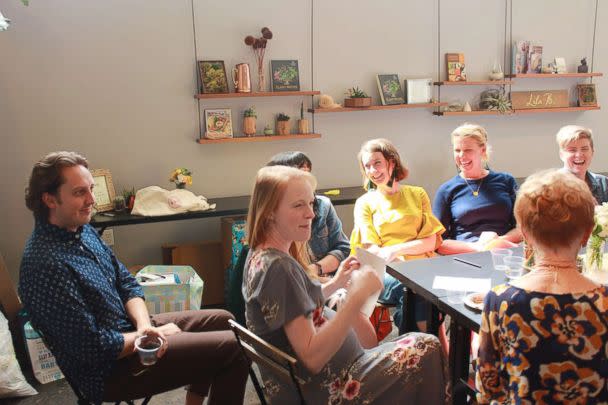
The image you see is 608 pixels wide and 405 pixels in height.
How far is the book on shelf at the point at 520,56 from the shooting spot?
475 cm

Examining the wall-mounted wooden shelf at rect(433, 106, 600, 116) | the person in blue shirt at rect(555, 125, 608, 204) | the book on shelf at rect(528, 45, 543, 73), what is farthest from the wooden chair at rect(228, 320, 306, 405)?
the book on shelf at rect(528, 45, 543, 73)

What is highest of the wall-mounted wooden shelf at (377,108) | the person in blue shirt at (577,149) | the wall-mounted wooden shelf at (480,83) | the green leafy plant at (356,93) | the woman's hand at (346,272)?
the wall-mounted wooden shelf at (480,83)

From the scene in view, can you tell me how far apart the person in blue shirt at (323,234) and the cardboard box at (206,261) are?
121 cm

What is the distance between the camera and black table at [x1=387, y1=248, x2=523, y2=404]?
6.41 feet

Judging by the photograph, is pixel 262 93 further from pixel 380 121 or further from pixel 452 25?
pixel 452 25

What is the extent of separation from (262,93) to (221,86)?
0.29m

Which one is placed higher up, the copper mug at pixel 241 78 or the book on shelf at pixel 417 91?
the copper mug at pixel 241 78

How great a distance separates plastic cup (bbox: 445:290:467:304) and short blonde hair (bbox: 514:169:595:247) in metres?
0.64

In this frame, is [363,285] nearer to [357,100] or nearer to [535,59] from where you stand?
[357,100]

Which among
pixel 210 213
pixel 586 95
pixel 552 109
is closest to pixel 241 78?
pixel 210 213

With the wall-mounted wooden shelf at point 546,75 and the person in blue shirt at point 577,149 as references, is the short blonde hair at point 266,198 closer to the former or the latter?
the person in blue shirt at point 577,149

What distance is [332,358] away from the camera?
5.78 feet

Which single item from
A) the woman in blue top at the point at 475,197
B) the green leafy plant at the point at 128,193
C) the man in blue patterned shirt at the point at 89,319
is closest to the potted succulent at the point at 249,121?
the green leafy plant at the point at 128,193

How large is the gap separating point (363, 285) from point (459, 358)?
0.69 meters
